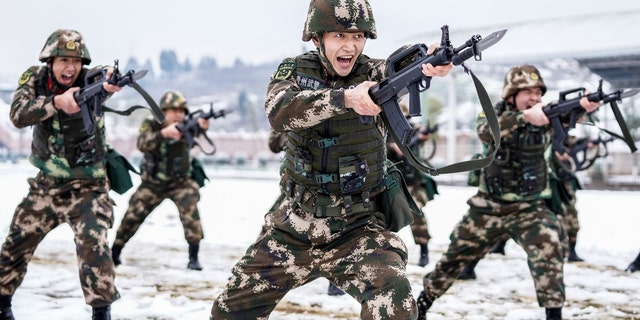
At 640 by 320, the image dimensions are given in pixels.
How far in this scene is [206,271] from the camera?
6707mm

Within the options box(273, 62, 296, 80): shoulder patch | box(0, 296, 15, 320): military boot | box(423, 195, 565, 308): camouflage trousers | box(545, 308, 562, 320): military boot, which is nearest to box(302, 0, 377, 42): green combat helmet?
box(273, 62, 296, 80): shoulder patch

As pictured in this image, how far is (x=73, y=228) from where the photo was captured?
4.29 m

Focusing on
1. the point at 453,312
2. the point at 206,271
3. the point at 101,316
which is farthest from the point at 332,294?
the point at 101,316

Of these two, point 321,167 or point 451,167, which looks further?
point 321,167

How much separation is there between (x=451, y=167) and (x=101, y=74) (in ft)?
8.63

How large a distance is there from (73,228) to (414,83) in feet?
8.50

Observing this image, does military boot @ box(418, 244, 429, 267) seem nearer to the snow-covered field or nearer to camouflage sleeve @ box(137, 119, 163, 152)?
the snow-covered field

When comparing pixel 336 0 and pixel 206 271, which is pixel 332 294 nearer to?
pixel 206 271

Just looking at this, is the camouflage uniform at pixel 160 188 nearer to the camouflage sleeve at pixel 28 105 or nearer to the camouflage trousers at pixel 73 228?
the camouflage trousers at pixel 73 228

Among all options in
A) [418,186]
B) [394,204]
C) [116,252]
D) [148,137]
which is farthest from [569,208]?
[394,204]

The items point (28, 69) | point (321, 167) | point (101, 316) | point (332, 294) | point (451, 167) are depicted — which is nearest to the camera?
point (451, 167)

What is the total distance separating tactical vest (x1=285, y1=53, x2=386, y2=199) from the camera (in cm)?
299

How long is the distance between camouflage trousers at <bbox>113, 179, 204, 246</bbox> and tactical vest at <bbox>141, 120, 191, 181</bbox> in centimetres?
10

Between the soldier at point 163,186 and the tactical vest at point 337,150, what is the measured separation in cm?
396
